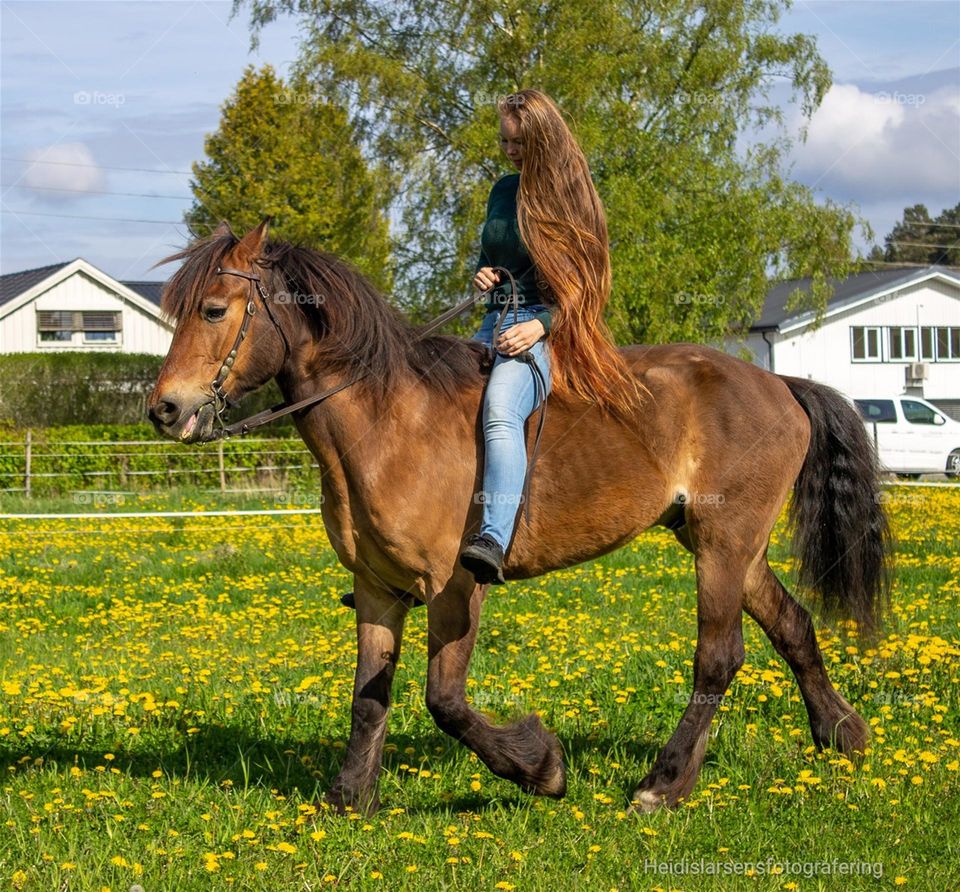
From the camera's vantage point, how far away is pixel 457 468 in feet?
17.7

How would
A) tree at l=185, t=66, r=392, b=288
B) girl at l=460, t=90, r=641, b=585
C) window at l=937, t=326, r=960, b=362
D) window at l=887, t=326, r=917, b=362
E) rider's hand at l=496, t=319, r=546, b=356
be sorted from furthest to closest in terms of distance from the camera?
1. window at l=937, t=326, r=960, b=362
2. window at l=887, t=326, r=917, b=362
3. tree at l=185, t=66, r=392, b=288
4. rider's hand at l=496, t=319, r=546, b=356
5. girl at l=460, t=90, r=641, b=585

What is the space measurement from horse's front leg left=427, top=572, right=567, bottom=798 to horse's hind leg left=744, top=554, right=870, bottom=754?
1712 millimetres

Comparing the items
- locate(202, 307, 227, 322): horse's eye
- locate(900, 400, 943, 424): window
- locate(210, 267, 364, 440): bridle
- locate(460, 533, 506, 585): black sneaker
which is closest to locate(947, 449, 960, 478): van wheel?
locate(900, 400, 943, 424): window

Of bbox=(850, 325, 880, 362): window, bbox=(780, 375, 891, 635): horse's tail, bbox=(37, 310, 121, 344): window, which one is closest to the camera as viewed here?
bbox=(780, 375, 891, 635): horse's tail

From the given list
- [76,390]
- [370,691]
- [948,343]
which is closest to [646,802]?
[370,691]

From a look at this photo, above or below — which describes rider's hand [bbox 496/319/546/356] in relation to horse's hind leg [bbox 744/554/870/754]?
above

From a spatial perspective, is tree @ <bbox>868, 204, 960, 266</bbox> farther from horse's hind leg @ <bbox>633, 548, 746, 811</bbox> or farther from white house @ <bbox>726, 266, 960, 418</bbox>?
horse's hind leg @ <bbox>633, 548, 746, 811</bbox>

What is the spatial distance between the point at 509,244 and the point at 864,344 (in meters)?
43.3

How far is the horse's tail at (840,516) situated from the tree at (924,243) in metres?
83.1

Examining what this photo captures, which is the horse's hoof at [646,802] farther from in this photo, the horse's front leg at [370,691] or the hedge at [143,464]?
the hedge at [143,464]

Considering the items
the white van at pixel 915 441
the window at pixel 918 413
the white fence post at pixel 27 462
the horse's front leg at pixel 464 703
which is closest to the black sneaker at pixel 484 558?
the horse's front leg at pixel 464 703

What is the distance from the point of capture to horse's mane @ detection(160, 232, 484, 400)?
17.2ft

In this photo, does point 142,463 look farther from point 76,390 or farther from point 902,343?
point 902,343

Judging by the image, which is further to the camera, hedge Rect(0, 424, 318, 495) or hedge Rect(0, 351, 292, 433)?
hedge Rect(0, 351, 292, 433)
